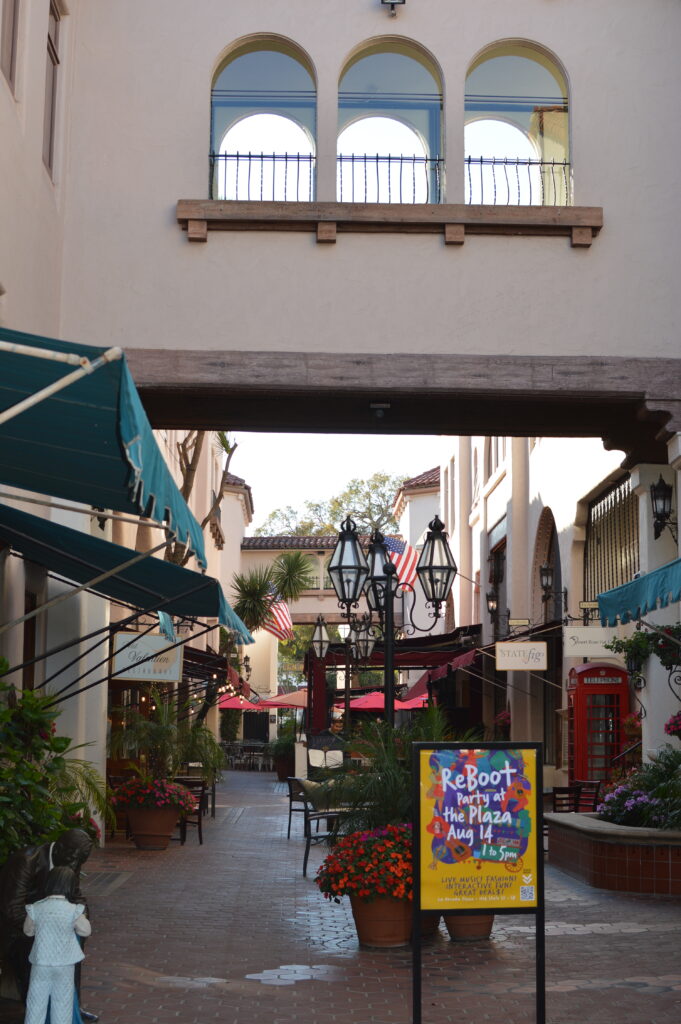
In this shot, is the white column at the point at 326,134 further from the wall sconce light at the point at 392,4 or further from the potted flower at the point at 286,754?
the potted flower at the point at 286,754

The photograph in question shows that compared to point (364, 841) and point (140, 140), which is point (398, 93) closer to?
point (140, 140)

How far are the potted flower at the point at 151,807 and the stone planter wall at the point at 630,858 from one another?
5.93 meters

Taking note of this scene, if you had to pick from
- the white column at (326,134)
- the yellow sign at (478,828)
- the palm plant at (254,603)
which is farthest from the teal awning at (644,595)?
the palm plant at (254,603)

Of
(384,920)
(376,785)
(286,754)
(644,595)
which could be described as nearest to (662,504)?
(644,595)

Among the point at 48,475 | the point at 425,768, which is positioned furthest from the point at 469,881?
the point at 48,475

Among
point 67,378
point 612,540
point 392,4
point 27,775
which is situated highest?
point 392,4

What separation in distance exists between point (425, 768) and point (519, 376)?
6.97 meters

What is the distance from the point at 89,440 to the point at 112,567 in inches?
153

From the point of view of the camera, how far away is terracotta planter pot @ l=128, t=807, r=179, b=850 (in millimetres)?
16844

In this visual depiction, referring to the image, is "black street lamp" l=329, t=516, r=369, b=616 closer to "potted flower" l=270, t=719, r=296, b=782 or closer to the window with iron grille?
the window with iron grille

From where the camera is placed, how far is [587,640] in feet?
61.3

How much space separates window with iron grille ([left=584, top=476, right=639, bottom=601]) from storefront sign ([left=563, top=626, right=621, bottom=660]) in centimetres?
115

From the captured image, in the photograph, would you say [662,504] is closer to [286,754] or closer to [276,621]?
[286,754]

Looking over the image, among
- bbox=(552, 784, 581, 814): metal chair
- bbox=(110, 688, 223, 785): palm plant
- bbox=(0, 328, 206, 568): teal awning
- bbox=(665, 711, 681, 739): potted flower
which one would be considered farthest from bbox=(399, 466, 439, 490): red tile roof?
bbox=(0, 328, 206, 568): teal awning
